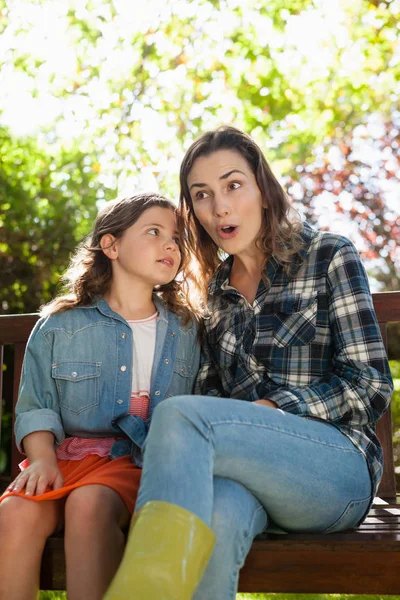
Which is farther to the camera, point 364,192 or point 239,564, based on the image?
point 364,192

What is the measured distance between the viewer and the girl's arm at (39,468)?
2.24 meters

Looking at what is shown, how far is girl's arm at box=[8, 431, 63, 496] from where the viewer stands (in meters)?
2.24

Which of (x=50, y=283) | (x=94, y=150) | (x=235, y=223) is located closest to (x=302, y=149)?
(x=94, y=150)

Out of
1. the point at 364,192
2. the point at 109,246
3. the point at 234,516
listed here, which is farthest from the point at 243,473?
the point at 364,192

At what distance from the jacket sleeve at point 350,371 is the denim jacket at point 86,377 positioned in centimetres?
52

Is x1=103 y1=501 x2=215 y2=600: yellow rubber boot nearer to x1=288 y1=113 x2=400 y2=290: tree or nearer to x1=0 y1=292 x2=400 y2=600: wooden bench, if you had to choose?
x1=0 y1=292 x2=400 y2=600: wooden bench

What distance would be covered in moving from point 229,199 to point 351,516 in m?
1.12

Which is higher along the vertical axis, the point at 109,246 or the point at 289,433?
the point at 109,246

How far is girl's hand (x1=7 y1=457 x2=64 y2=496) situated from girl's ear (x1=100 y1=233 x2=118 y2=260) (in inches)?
32.6

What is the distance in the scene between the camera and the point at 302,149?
6.57 meters

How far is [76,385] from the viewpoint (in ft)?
8.40

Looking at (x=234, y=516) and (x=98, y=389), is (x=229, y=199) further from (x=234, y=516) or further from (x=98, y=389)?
(x=234, y=516)

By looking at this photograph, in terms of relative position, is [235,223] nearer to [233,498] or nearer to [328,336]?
[328,336]

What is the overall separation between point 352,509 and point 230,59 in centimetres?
514
